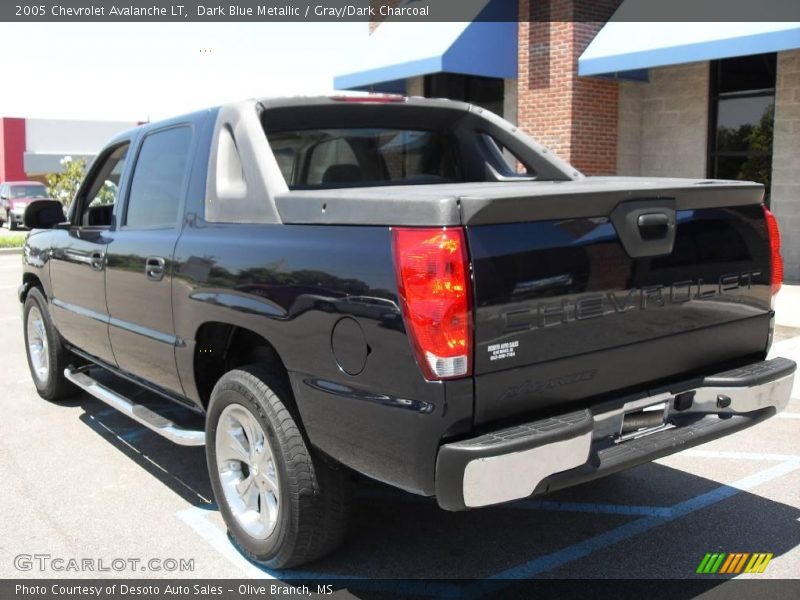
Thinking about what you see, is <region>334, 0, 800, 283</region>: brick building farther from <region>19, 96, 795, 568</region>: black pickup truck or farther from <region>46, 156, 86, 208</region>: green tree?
<region>46, 156, 86, 208</region>: green tree

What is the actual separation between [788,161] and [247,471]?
460 inches

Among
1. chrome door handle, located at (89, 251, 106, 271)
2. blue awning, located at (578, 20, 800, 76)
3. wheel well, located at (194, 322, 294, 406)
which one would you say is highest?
blue awning, located at (578, 20, 800, 76)

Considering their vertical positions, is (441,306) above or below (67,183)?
below

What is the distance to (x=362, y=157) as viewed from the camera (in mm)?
4672

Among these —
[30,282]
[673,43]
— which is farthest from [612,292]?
[673,43]

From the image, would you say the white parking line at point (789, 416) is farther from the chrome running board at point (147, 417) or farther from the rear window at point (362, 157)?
the chrome running board at point (147, 417)

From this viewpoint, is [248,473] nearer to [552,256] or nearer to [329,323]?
[329,323]

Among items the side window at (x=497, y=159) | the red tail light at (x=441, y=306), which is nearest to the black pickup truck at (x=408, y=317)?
the red tail light at (x=441, y=306)

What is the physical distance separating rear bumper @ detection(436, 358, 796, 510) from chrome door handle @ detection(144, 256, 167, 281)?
208 cm

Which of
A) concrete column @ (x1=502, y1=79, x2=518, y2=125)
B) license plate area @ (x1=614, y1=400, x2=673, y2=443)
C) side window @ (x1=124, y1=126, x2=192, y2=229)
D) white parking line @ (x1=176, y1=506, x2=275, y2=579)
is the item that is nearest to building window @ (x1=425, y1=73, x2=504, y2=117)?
concrete column @ (x1=502, y1=79, x2=518, y2=125)

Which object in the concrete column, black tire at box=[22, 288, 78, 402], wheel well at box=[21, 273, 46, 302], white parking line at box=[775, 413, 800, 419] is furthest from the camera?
the concrete column

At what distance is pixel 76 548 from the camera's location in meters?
3.88

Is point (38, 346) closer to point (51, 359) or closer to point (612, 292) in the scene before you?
point (51, 359)

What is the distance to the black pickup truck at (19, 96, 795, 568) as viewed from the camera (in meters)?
2.80
